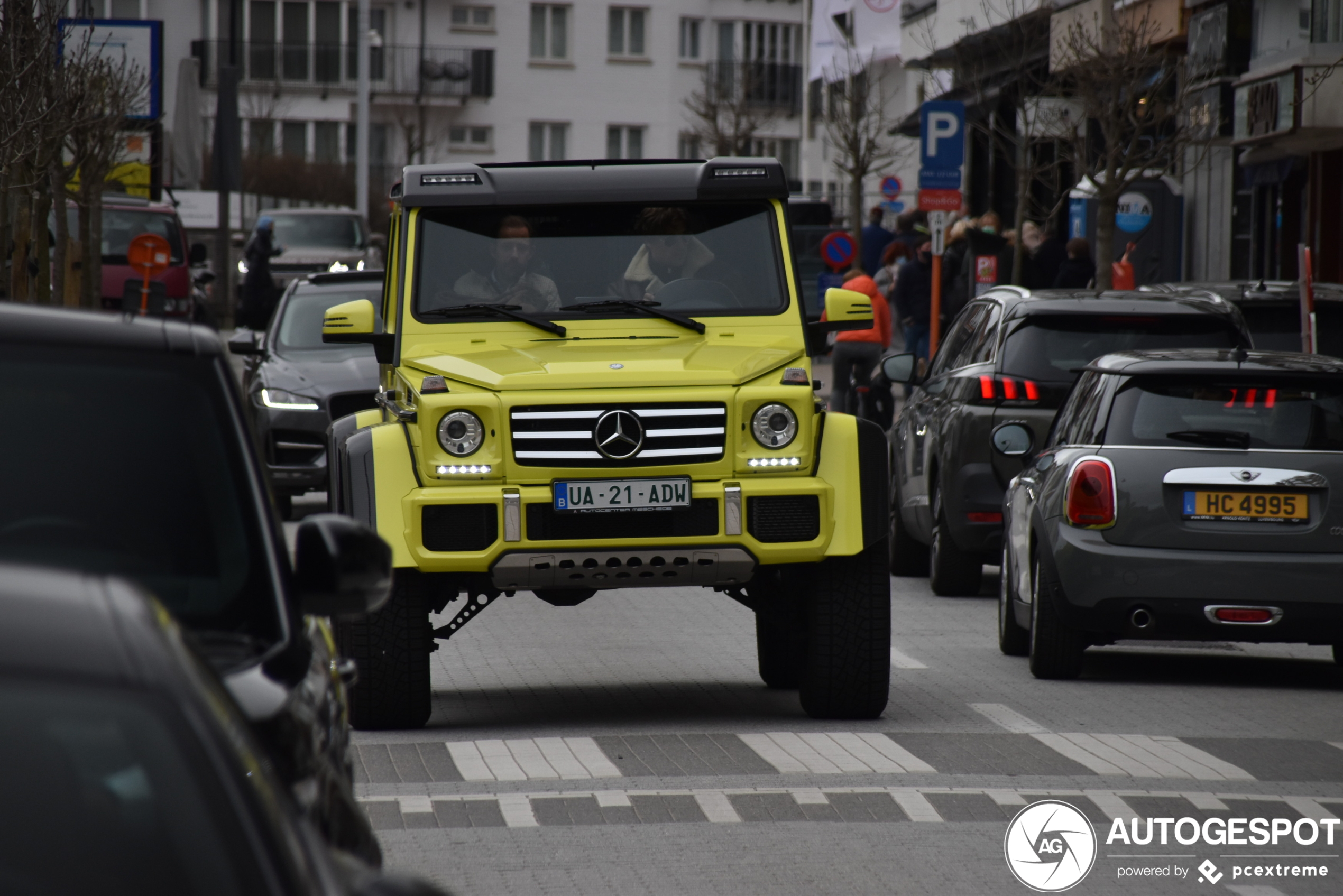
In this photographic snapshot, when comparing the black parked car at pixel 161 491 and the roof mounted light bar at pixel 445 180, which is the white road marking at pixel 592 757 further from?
the black parked car at pixel 161 491

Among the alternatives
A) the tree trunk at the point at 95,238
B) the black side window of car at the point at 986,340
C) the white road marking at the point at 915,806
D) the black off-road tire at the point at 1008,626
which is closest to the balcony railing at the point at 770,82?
the tree trunk at the point at 95,238

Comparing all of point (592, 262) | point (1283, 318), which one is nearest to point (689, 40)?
point (1283, 318)

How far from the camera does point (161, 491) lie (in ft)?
14.1

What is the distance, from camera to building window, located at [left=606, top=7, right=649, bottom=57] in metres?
81.8

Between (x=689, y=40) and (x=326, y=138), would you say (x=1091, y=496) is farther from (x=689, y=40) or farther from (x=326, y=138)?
(x=689, y=40)

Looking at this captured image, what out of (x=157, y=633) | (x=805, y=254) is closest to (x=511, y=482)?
(x=157, y=633)

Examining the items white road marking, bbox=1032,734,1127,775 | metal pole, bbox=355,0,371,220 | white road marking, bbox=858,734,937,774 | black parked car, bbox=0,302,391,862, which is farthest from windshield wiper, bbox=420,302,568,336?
metal pole, bbox=355,0,371,220

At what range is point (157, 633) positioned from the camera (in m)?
2.85

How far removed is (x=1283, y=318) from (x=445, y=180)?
704cm

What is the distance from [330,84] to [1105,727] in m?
75.1

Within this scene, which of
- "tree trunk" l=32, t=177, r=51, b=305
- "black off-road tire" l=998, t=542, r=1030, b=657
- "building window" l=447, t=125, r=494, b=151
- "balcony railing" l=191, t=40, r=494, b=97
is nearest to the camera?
"black off-road tire" l=998, t=542, r=1030, b=657

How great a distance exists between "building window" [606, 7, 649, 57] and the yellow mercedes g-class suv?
7233cm

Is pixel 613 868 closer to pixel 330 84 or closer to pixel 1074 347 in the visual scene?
pixel 1074 347

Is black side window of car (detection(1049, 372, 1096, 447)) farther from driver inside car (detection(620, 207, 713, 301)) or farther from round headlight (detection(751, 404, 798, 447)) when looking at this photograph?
round headlight (detection(751, 404, 798, 447))
